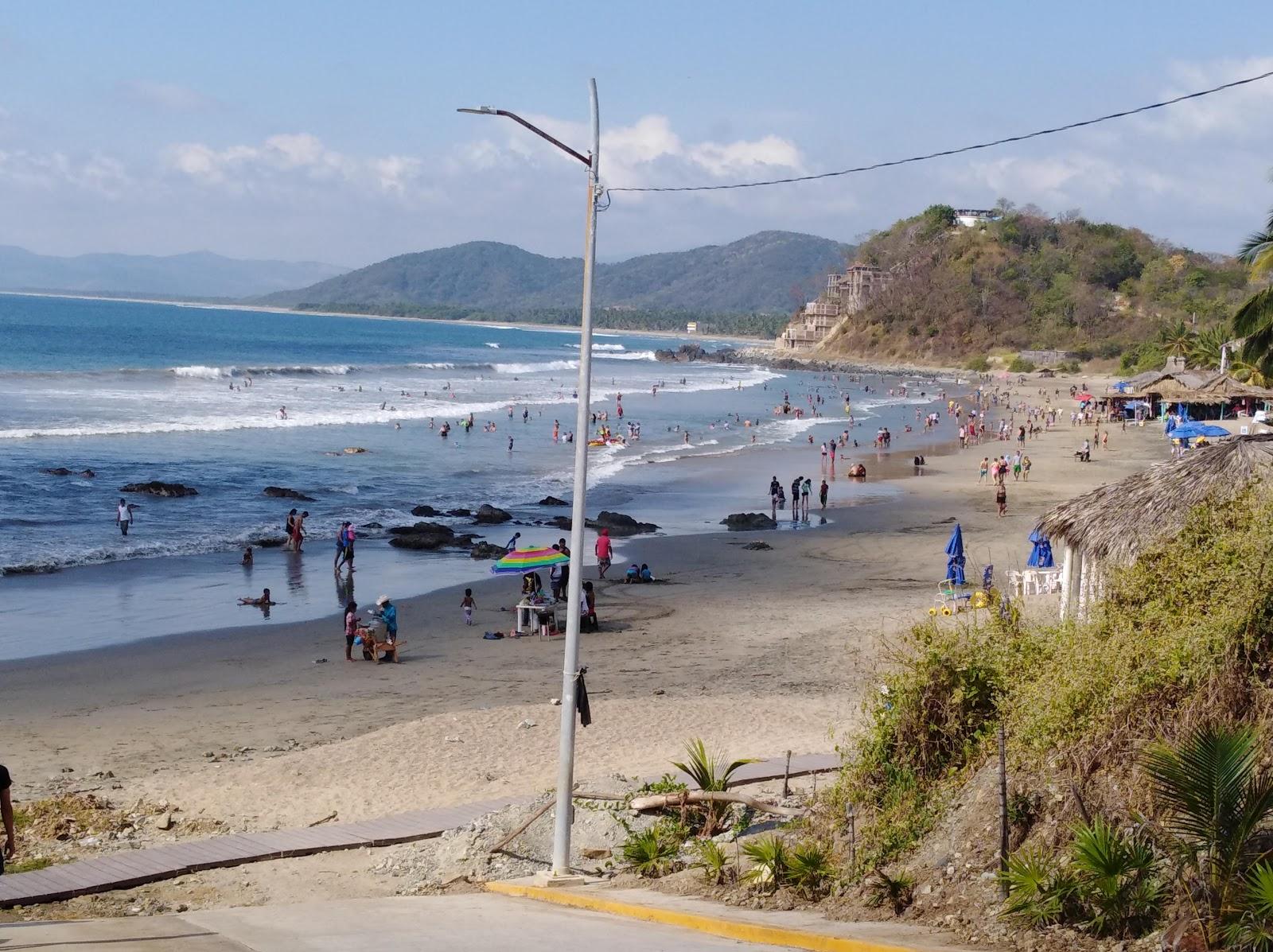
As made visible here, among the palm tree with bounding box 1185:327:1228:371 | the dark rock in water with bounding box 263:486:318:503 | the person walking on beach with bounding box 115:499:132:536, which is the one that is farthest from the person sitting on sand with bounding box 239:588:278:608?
the palm tree with bounding box 1185:327:1228:371

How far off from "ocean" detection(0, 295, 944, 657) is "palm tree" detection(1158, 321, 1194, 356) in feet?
56.0

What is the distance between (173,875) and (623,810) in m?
3.70

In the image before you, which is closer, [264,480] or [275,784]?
[275,784]

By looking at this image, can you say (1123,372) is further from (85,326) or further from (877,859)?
(85,326)

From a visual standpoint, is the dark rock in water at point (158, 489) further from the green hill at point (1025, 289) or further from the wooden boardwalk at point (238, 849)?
the green hill at point (1025, 289)

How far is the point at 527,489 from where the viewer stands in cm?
4222

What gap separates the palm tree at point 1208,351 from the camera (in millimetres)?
65375

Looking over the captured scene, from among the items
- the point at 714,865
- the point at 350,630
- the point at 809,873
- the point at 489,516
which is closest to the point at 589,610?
the point at 350,630

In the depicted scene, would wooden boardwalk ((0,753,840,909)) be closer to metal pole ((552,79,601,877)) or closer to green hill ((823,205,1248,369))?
metal pole ((552,79,601,877))

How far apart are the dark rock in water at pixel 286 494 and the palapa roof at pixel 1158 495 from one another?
27484mm

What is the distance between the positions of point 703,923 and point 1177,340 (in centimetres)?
8082

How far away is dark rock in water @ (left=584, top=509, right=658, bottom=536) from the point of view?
32719mm

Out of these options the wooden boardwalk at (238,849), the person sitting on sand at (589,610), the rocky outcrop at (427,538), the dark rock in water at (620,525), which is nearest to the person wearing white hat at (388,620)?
the person sitting on sand at (589,610)

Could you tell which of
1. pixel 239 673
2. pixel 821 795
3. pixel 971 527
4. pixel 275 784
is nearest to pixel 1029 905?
pixel 821 795
